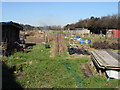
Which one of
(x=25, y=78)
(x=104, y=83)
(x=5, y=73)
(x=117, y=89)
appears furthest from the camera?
(x=5, y=73)

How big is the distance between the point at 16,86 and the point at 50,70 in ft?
8.57

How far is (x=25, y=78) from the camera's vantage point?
705 cm

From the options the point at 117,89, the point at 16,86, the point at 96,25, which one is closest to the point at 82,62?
the point at 117,89

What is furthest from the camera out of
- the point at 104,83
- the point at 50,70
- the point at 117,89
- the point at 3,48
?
the point at 3,48

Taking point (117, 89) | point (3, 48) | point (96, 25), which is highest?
point (96, 25)

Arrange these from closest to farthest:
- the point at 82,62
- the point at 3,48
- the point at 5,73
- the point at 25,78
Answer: the point at 25,78 < the point at 5,73 < the point at 82,62 < the point at 3,48

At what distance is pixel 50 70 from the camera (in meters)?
8.45

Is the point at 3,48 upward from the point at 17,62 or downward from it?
upward

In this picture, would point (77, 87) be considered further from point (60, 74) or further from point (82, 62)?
point (82, 62)

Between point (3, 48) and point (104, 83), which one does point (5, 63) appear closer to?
point (3, 48)

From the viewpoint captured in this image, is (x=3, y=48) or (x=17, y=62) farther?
(x=3, y=48)

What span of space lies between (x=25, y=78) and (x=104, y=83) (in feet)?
11.4

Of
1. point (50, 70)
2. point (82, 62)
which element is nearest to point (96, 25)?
point (82, 62)

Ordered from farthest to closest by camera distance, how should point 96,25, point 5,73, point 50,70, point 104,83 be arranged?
point 96,25
point 50,70
point 5,73
point 104,83
